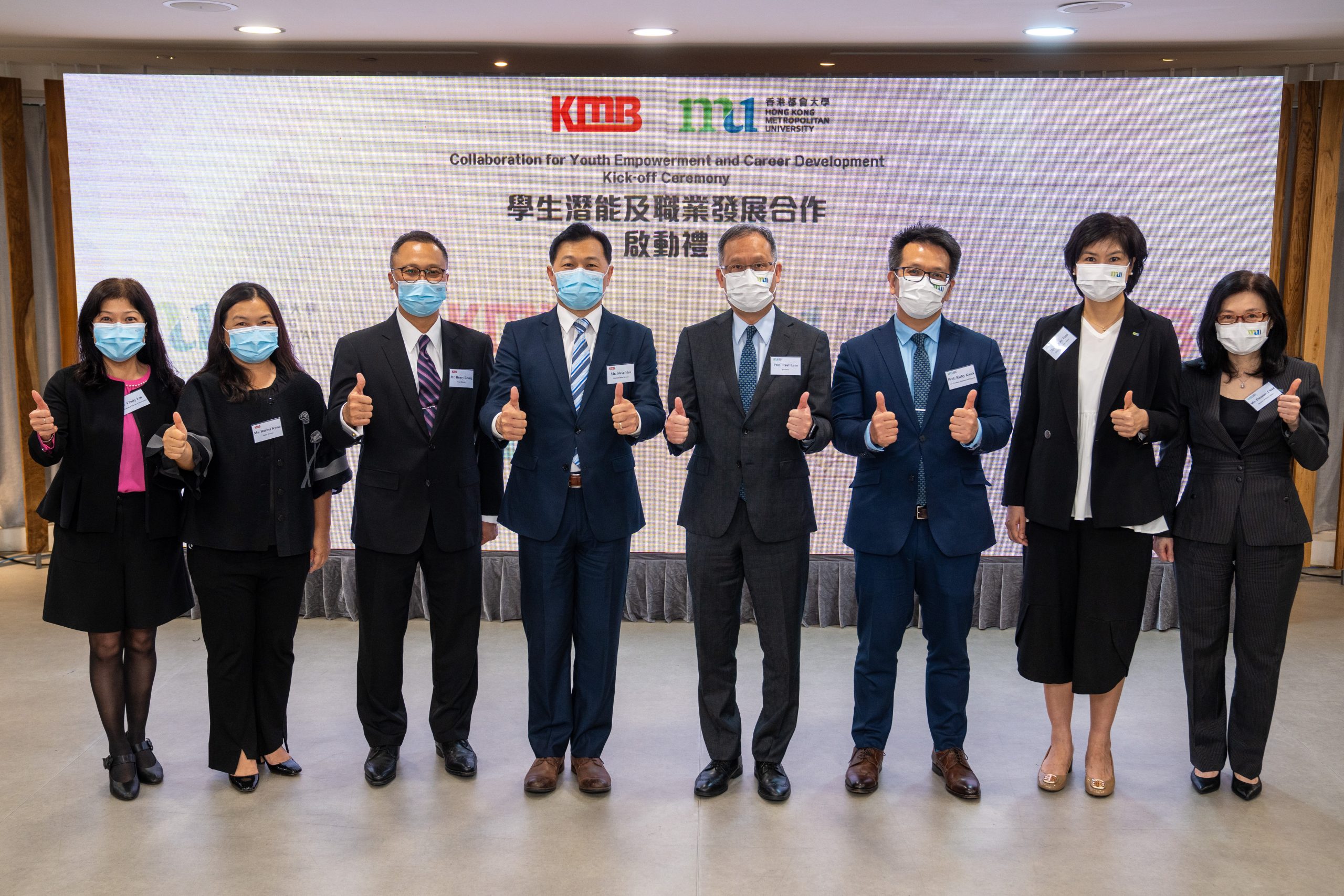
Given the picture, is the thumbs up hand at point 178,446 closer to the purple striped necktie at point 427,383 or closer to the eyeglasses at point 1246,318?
the purple striped necktie at point 427,383

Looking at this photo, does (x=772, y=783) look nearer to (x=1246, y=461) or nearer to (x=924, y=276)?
(x=924, y=276)

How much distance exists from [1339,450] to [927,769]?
416 centimetres

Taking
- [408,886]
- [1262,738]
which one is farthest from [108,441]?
[1262,738]

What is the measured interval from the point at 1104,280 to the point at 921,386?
633mm

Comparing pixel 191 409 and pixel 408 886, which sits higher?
pixel 191 409

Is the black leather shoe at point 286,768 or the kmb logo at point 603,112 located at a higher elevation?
the kmb logo at point 603,112

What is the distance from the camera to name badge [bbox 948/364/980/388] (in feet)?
11.0

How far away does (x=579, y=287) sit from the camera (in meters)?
3.33

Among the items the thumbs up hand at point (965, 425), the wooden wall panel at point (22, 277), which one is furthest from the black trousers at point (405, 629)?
the wooden wall panel at point (22, 277)

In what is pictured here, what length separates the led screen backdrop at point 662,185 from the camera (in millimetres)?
5195

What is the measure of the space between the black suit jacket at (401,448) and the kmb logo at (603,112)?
6.96ft

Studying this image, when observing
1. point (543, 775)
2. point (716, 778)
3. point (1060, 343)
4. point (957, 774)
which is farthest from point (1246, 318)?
point (543, 775)

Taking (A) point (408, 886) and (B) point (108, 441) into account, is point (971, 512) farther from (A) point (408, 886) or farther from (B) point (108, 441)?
(B) point (108, 441)

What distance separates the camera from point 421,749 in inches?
152
